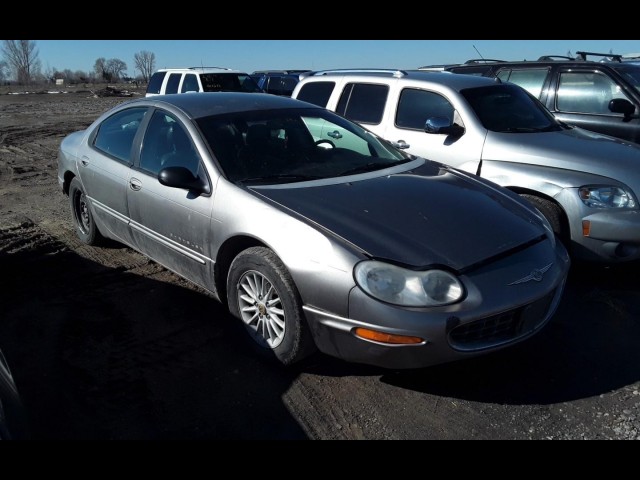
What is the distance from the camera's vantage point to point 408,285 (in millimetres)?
2914

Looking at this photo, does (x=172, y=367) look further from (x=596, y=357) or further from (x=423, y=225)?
(x=596, y=357)

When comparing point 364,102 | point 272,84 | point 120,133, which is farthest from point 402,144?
point 272,84

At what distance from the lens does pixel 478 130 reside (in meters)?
5.42

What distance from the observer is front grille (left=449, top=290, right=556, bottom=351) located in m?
2.94

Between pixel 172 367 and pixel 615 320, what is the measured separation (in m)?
2.99

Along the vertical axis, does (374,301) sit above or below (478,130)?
below

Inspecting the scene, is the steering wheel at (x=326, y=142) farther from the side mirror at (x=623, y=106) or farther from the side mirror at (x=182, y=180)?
the side mirror at (x=623, y=106)

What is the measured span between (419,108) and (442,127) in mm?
597

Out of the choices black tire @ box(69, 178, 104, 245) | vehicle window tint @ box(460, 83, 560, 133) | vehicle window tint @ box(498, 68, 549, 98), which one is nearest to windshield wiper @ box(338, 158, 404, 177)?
vehicle window tint @ box(460, 83, 560, 133)

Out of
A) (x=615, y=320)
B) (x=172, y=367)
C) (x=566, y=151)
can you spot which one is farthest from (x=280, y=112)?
(x=615, y=320)

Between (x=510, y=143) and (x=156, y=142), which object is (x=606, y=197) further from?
(x=156, y=142)

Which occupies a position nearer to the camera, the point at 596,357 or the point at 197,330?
the point at 596,357

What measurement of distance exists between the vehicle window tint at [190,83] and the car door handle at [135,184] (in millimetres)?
9999

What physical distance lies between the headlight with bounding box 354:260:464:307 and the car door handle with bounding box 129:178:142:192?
2200mm
